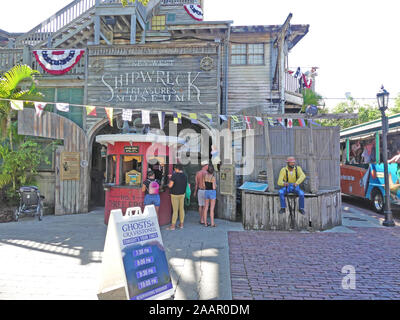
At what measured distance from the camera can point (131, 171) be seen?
8320 millimetres

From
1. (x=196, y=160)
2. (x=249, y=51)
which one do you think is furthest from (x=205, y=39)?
(x=196, y=160)

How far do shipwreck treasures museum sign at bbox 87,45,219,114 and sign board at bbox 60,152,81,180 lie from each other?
2.23 m

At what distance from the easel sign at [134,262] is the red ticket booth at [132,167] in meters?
4.23

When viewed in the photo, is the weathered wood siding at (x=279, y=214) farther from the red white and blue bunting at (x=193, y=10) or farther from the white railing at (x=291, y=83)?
the red white and blue bunting at (x=193, y=10)

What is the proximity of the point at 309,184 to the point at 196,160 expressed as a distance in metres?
4.93

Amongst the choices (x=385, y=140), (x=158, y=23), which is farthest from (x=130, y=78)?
(x=385, y=140)

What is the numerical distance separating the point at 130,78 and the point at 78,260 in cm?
768

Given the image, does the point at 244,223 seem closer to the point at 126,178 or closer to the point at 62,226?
the point at 126,178

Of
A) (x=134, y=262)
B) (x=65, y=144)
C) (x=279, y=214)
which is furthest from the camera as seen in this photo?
(x=65, y=144)

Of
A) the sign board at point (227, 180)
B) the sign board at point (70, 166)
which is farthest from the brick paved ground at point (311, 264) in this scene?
the sign board at point (70, 166)

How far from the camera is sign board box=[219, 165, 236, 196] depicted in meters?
9.00

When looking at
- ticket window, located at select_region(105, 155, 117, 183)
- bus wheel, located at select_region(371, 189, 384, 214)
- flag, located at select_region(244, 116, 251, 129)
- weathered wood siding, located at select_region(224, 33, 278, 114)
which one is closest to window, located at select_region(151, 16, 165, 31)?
weathered wood siding, located at select_region(224, 33, 278, 114)

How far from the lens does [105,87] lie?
1090cm

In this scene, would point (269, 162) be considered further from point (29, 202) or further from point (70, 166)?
point (29, 202)
